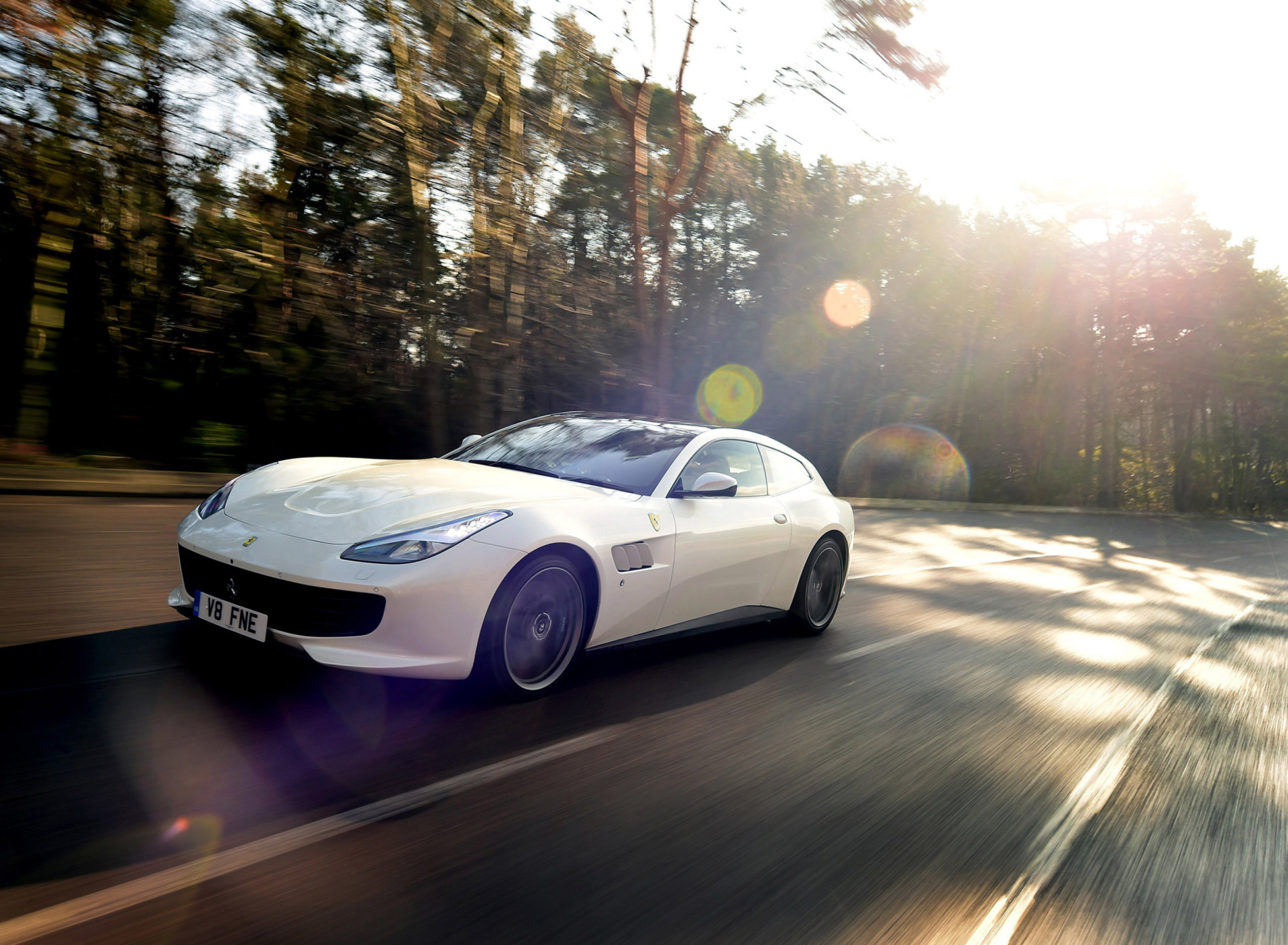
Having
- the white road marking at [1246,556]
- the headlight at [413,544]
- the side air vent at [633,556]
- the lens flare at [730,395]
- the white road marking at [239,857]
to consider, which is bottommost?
the white road marking at [1246,556]

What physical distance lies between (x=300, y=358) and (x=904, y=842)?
1144 centimetres

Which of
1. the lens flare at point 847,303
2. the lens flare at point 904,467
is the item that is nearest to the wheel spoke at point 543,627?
the lens flare at point 904,467

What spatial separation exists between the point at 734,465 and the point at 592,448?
35.5 inches

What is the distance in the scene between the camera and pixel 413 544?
3670 mm

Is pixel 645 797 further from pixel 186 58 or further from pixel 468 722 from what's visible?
pixel 186 58

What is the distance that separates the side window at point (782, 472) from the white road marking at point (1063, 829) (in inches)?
91.3

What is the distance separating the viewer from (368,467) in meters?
4.82

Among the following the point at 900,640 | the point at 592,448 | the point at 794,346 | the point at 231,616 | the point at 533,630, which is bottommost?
the point at 900,640

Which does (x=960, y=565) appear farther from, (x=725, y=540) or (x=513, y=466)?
(x=513, y=466)

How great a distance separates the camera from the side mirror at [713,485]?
16.2 ft

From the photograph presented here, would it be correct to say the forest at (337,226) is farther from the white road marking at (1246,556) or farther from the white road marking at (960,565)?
the white road marking at (1246,556)

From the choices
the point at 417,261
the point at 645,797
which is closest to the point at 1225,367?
the point at 417,261

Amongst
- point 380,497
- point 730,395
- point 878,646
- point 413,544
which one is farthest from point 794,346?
point 413,544

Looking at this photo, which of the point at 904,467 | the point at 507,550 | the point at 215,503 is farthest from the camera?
the point at 904,467
